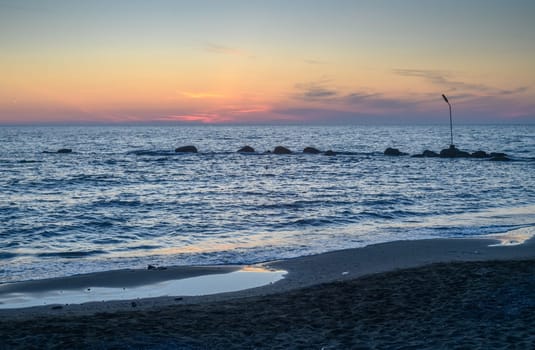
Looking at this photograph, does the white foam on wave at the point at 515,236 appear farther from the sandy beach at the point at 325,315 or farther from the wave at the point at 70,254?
the wave at the point at 70,254

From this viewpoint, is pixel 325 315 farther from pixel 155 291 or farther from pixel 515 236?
pixel 515 236

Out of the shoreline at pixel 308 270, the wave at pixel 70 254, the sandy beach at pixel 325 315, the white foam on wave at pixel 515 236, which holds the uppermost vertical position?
the sandy beach at pixel 325 315

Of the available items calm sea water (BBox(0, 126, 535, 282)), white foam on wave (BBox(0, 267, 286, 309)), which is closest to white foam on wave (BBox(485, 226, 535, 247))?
calm sea water (BBox(0, 126, 535, 282))

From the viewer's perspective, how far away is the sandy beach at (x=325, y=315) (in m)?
7.79

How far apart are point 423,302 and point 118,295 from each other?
23.2ft

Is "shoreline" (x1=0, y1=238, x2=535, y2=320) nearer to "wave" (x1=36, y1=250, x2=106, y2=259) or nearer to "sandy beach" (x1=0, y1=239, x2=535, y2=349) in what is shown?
"sandy beach" (x1=0, y1=239, x2=535, y2=349)

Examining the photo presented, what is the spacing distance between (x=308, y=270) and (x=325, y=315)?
4720 millimetres

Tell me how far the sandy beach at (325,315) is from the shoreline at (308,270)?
7 cm

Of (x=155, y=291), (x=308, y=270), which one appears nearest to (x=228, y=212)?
(x=308, y=270)

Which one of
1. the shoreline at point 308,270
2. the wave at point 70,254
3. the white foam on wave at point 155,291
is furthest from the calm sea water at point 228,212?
the white foam on wave at point 155,291

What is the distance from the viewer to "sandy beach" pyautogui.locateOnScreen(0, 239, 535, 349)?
7793 mm

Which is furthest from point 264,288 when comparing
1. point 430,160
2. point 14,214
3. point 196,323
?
point 430,160

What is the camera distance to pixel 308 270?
13961 millimetres

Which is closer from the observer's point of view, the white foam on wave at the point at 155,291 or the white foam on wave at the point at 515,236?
the white foam on wave at the point at 155,291
